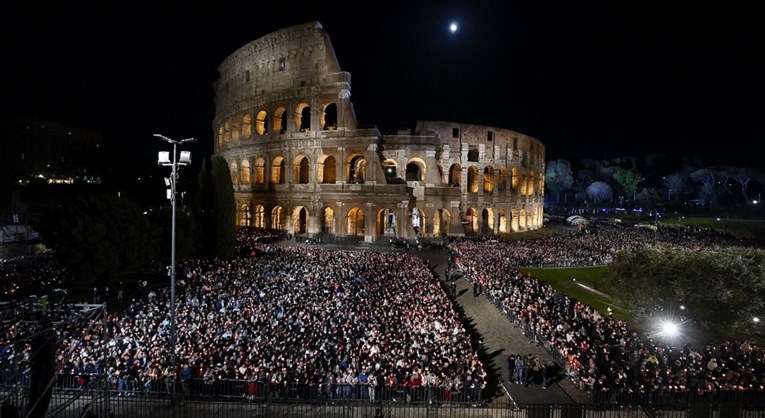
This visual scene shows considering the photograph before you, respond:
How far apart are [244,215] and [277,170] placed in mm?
7449

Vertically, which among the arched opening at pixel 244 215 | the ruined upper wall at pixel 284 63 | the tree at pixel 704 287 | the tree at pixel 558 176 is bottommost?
the tree at pixel 704 287

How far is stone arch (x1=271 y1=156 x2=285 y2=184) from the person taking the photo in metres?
47.3

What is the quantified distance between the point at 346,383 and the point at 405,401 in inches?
62.8

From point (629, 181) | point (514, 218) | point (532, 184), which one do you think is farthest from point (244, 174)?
point (629, 181)

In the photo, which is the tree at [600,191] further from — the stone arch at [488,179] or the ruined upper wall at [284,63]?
the ruined upper wall at [284,63]

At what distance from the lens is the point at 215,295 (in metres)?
18.0

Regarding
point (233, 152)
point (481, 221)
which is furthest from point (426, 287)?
point (233, 152)

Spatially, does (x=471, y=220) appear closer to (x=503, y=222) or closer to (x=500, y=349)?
(x=503, y=222)

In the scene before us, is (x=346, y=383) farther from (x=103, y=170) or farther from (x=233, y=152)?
(x=103, y=170)

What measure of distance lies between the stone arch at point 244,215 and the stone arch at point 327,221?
9715 mm

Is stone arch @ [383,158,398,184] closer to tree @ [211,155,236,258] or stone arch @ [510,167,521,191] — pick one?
stone arch @ [510,167,521,191]

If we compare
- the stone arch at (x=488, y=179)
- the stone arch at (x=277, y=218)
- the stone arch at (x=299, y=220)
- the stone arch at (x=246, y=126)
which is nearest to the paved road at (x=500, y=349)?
the stone arch at (x=299, y=220)

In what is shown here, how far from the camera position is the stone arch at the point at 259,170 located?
163ft

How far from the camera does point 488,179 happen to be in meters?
57.0
